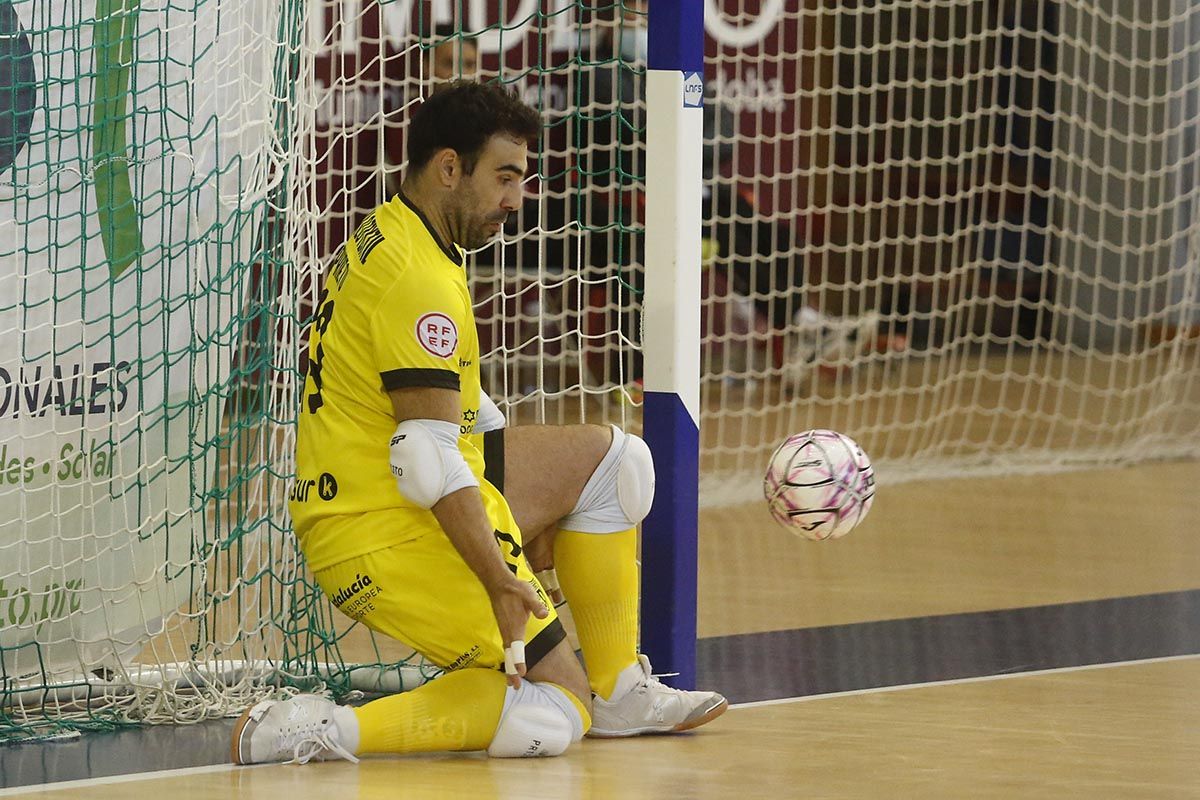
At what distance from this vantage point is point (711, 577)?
6.09 metres

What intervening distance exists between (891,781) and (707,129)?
7981mm

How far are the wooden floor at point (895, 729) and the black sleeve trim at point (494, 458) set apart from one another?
22.2 inches

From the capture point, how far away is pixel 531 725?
3.59m

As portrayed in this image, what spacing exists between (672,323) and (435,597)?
88 cm

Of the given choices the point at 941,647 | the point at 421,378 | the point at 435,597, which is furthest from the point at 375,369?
the point at 941,647

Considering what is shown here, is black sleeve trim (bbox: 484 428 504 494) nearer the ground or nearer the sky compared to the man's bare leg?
nearer the sky

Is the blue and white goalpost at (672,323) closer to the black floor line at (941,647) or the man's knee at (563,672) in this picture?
the black floor line at (941,647)

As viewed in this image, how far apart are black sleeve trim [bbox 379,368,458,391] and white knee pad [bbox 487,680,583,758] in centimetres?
61

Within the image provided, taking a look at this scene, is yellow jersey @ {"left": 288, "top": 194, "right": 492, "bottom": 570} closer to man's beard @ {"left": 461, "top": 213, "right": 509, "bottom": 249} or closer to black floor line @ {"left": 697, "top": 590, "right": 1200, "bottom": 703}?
man's beard @ {"left": 461, "top": 213, "right": 509, "bottom": 249}

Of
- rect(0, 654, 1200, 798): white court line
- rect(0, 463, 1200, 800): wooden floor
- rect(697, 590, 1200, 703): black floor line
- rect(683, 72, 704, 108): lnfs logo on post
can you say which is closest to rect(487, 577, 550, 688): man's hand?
rect(0, 463, 1200, 800): wooden floor

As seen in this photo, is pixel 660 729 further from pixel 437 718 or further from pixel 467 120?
pixel 467 120

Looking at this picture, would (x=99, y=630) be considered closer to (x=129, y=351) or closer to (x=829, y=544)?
(x=129, y=351)

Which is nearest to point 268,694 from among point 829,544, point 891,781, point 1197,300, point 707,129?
point 891,781

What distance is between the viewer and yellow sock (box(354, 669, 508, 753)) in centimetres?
358
